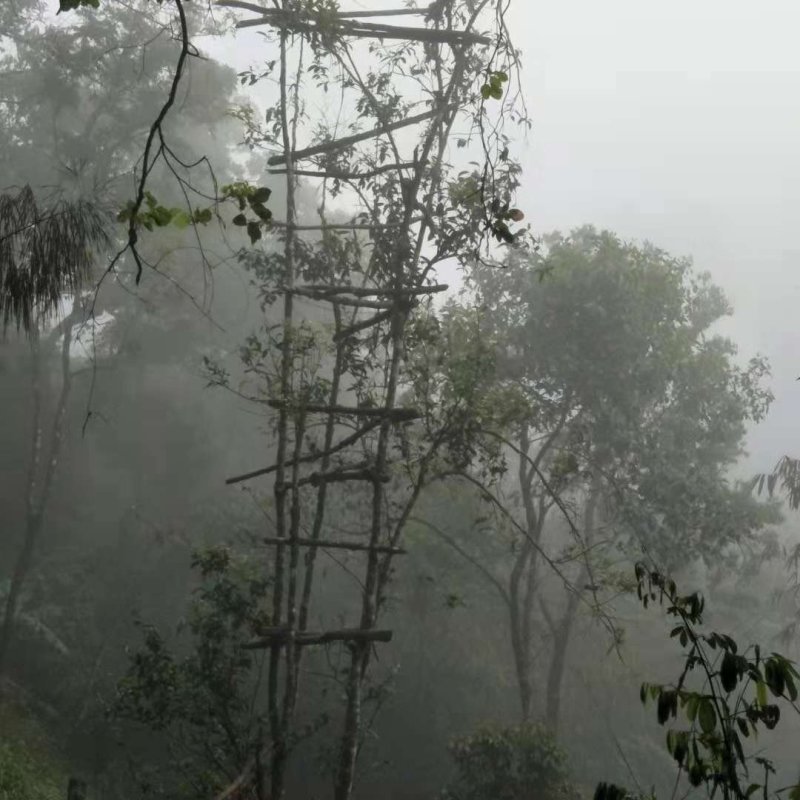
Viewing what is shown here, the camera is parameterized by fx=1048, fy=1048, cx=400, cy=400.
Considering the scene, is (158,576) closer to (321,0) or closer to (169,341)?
(169,341)

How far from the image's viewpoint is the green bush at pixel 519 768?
11.3 meters

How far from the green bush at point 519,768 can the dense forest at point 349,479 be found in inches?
1.2

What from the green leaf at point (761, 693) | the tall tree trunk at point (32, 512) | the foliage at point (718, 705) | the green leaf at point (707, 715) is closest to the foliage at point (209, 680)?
the foliage at point (718, 705)

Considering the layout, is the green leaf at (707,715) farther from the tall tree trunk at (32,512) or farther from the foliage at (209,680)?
the tall tree trunk at (32,512)

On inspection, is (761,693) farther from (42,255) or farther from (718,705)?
(42,255)

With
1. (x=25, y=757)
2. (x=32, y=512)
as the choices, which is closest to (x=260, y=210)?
(x=25, y=757)

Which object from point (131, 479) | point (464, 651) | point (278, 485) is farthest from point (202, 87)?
point (278, 485)

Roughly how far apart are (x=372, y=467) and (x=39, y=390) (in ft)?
32.4

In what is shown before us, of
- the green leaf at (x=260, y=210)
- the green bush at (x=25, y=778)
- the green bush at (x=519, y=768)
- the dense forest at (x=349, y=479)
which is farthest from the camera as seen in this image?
the green bush at (x=519, y=768)

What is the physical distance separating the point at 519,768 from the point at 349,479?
17.6 feet

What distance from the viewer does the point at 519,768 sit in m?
11.3

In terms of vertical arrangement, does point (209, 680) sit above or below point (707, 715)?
above

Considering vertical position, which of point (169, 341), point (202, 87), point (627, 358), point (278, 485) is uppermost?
point (202, 87)

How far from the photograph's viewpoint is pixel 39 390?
15.4 meters
